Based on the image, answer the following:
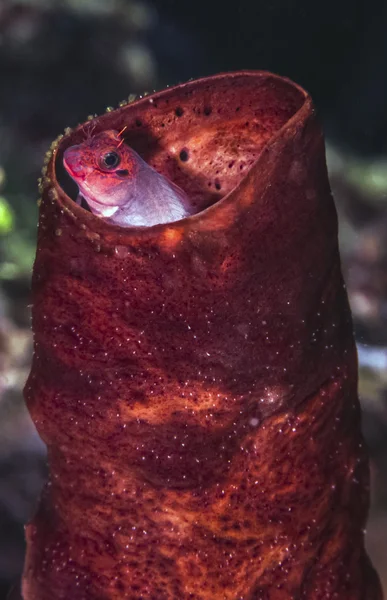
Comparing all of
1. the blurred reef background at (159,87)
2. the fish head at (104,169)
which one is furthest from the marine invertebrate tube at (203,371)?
the blurred reef background at (159,87)

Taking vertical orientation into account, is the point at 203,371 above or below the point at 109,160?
below

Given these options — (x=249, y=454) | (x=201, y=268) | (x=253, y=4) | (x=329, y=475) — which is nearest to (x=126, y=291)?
(x=201, y=268)

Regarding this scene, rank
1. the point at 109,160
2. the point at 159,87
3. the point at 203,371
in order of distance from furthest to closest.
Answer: the point at 159,87, the point at 109,160, the point at 203,371

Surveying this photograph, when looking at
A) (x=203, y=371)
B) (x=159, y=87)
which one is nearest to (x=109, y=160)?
(x=203, y=371)

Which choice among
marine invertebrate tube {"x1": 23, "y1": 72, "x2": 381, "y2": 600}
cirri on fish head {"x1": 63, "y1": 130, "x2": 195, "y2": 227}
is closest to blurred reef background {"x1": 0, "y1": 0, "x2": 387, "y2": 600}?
marine invertebrate tube {"x1": 23, "y1": 72, "x2": 381, "y2": 600}

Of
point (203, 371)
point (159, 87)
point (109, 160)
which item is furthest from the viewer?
point (159, 87)

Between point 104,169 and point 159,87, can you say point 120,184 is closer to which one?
point 104,169

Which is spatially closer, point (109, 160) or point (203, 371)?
point (203, 371)
